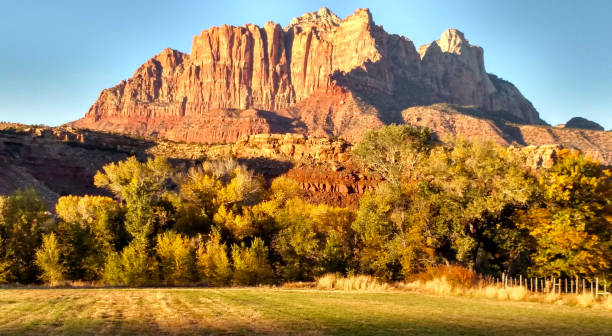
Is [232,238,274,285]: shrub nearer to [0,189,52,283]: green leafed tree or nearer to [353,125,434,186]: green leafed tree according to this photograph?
[0,189,52,283]: green leafed tree

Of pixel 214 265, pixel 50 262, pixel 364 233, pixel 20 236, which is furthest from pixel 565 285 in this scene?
pixel 20 236

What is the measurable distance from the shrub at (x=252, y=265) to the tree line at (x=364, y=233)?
7 centimetres

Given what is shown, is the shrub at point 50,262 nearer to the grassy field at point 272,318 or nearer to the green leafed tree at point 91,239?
the green leafed tree at point 91,239

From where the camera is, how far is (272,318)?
38.0 feet

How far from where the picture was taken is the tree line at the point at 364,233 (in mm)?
26250

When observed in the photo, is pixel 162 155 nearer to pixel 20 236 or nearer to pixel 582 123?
pixel 20 236

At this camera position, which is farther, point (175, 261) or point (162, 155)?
point (162, 155)

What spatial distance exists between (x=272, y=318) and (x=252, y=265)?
1756 cm

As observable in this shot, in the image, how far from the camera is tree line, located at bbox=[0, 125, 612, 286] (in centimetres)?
2625

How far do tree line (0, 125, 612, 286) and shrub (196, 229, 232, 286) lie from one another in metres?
0.07

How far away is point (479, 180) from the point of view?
28641mm

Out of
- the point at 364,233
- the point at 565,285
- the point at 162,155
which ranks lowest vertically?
the point at 565,285

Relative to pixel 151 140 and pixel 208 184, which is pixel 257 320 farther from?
pixel 151 140

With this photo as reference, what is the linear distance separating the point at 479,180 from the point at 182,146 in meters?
62.9
